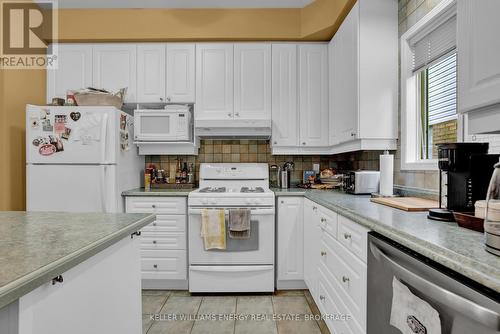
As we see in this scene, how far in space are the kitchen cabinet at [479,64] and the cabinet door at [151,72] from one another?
2.55 metres

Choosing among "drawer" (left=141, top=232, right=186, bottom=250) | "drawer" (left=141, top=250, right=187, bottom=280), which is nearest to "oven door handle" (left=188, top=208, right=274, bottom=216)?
"drawer" (left=141, top=232, right=186, bottom=250)

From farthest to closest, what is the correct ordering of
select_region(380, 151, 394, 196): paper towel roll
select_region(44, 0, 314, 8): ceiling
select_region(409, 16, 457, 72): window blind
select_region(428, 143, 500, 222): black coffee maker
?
1. select_region(44, 0, 314, 8): ceiling
2. select_region(380, 151, 394, 196): paper towel roll
3. select_region(409, 16, 457, 72): window blind
4. select_region(428, 143, 500, 222): black coffee maker

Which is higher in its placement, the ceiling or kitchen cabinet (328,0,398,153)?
the ceiling

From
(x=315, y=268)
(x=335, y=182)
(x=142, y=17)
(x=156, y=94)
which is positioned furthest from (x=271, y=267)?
(x=142, y=17)

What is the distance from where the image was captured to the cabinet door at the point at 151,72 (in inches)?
116

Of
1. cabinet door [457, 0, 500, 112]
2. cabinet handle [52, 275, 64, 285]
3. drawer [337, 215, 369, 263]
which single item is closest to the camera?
cabinet handle [52, 275, 64, 285]

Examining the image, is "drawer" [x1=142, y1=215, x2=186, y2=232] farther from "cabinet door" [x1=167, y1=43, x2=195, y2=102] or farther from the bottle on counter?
"cabinet door" [x1=167, y1=43, x2=195, y2=102]

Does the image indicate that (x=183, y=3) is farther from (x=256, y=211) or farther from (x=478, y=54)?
(x=478, y=54)

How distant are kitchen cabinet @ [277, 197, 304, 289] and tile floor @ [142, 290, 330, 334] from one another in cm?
19

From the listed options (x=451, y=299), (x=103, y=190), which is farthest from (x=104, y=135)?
(x=451, y=299)

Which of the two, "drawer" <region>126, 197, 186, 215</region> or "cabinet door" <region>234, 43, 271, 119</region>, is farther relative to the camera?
"cabinet door" <region>234, 43, 271, 119</region>

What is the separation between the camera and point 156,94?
9.70ft

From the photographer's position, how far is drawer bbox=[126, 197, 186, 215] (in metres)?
2.62

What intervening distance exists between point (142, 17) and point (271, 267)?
106 inches
